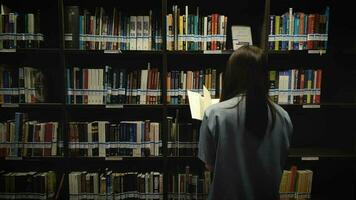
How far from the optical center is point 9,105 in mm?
2145

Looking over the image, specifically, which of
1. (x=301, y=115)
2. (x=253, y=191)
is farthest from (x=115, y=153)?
(x=301, y=115)

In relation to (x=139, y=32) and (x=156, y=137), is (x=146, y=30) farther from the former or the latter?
(x=156, y=137)

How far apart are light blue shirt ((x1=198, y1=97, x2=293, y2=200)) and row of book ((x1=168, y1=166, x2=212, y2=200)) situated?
0.92 m

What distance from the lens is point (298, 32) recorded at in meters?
2.17

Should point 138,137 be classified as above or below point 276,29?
below

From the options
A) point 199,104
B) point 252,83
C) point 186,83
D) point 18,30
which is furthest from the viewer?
point 186,83

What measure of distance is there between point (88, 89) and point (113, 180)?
786 mm

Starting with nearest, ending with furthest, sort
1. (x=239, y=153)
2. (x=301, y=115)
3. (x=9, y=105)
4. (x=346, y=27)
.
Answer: (x=239, y=153)
(x=9, y=105)
(x=346, y=27)
(x=301, y=115)

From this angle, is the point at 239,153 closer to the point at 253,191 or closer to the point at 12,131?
the point at 253,191

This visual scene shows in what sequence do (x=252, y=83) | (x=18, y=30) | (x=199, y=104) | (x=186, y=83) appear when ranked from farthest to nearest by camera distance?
(x=186, y=83) → (x=18, y=30) → (x=199, y=104) → (x=252, y=83)

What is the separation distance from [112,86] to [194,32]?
80 centimetres

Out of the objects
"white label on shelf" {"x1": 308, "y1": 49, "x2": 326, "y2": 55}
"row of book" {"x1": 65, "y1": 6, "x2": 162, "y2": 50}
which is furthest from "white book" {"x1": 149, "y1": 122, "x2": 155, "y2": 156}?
"white label on shelf" {"x1": 308, "y1": 49, "x2": 326, "y2": 55}

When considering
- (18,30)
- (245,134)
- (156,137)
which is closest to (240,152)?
(245,134)

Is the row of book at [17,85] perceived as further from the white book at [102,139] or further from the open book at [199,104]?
the open book at [199,104]
